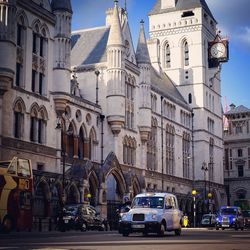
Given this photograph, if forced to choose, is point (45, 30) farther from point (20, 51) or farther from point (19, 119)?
point (19, 119)

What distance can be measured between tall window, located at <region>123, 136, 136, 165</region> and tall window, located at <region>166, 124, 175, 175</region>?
11983mm

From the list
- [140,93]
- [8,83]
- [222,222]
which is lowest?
[222,222]

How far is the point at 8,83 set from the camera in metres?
39.8

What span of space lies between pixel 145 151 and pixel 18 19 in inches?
1047

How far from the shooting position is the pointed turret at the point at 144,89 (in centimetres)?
6384

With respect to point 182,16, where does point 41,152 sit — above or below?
below

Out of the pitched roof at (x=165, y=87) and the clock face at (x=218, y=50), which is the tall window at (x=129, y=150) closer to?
the pitched roof at (x=165, y=87)

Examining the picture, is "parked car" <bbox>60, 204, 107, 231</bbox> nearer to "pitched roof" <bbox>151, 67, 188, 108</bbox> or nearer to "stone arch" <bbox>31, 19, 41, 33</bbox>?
"stone arch" <bbox>31, 19, 41, 33</bbox>

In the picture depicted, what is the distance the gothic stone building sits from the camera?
1715 inches

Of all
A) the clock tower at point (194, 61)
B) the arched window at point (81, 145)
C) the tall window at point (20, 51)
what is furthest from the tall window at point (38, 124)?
the clock tower at point (194, 61)

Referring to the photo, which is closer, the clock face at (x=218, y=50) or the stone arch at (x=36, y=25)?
the stone arch at (x=36, y=25)

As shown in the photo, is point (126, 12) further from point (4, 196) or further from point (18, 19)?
point (4, 196)

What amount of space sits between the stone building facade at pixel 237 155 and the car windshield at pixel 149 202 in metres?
72.2

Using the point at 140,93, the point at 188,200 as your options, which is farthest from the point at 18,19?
the point at 188,200
